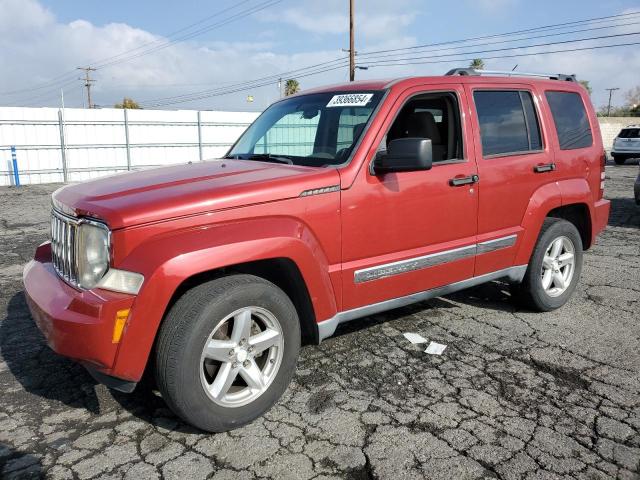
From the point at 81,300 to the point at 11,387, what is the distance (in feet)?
4.43

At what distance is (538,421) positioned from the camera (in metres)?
2.96

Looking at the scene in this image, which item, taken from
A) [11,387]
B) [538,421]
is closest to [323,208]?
[538,421]

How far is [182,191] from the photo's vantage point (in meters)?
2.82

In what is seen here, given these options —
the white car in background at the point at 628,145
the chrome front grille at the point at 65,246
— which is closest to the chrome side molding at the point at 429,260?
Result: the chrome front grille at the point at 65,246

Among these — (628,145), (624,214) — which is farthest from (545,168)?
(628,145)

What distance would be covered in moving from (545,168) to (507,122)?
0.53 meters

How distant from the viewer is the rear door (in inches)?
157

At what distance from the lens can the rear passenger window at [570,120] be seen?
181 inches

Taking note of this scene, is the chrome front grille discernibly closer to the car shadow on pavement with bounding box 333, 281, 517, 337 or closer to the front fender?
the front fender

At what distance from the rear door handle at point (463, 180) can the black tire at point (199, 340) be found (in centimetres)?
160

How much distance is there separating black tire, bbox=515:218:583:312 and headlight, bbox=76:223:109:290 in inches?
137

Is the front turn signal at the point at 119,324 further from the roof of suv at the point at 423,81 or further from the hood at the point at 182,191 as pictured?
the roof of suv at the point at 423,81

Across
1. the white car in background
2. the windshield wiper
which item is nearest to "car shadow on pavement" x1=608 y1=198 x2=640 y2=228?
the windshield wiper

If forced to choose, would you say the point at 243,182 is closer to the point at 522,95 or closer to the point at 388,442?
the point at 388,442
